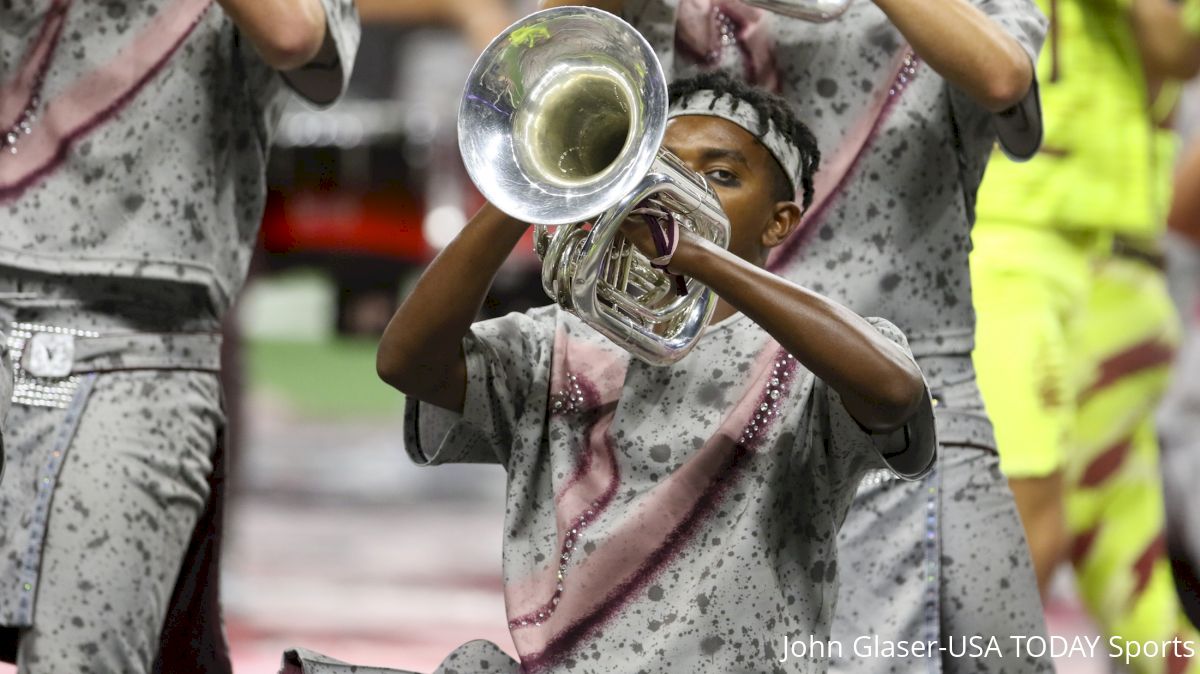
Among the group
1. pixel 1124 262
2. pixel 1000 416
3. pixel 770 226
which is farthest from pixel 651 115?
pixel 1124 262

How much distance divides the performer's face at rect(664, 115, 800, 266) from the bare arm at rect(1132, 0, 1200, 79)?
5.41ft

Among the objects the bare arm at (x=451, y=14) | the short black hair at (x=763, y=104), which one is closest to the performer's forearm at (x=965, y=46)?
the short black hair at (x=763, y=104)

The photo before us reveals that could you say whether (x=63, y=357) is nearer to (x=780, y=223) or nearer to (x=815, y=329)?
(x=780, y=223)

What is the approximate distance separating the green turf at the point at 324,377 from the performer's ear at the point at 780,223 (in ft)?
30.0

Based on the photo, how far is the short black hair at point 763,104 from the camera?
10.3 feet

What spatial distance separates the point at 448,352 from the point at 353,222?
437 inches

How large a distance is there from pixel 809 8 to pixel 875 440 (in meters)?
0.82

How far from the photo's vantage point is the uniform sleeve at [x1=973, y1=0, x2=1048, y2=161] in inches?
138

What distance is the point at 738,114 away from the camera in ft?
10.2

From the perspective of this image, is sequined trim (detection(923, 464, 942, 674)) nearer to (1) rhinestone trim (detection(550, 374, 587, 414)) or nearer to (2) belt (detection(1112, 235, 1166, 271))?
(1) rhinestone trim (detection(550, 374, 587, 414))

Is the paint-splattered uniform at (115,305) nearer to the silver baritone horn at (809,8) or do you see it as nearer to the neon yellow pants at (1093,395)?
the silver baritone horn at (809,8)

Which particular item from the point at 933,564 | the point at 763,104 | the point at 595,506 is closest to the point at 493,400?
the point at 595,506

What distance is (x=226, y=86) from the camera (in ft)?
12.0

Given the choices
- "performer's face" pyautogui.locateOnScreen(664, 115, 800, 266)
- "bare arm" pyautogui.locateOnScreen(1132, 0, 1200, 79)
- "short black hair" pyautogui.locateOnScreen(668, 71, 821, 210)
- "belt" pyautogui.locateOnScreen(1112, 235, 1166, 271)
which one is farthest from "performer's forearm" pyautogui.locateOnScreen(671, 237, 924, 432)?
"belt" pyautogui.locateOnScreen(1112, 235, 1166, 271)
